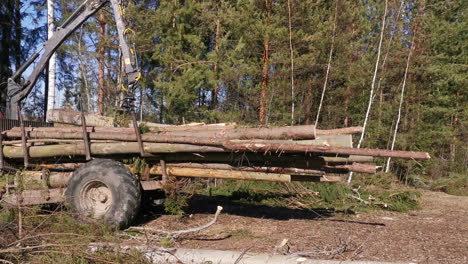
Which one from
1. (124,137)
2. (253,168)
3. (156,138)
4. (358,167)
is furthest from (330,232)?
(124,137)

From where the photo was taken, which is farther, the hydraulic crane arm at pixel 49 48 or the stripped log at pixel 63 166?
the hydraulic crane arm at pixel 49 48

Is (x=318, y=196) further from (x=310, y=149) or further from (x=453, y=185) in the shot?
(x=453, y=185)

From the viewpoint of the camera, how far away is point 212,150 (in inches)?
219

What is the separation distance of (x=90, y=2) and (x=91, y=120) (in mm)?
2471

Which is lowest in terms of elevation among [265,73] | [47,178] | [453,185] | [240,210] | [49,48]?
[453,185]

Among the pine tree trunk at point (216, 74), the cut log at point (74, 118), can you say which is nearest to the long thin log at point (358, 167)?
the cut log at point (74, 118)

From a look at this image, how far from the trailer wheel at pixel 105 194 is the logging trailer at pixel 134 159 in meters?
0.01

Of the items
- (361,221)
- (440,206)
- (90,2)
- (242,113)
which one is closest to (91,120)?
(90,2)

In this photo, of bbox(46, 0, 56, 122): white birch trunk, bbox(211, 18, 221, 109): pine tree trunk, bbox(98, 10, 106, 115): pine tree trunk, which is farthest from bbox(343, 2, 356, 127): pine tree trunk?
bbox(46, 0, 56, 122): white birch trunk

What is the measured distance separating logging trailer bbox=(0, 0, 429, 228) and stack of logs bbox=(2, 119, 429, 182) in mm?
15

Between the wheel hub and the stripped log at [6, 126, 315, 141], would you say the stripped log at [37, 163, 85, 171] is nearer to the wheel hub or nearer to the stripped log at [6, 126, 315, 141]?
the stripped log at [6, 126, 315, 141]

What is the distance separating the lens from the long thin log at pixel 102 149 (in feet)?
18.7

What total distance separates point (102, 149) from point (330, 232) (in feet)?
13.0

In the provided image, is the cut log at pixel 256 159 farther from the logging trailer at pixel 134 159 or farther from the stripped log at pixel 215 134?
the stripped log at pixel 215 134
